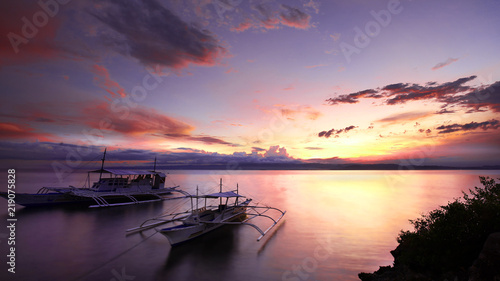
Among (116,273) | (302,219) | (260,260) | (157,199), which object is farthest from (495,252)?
(157,199)

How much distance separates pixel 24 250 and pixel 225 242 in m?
15.6

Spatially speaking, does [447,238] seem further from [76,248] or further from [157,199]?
[157,199]

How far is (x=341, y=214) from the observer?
34625 mm

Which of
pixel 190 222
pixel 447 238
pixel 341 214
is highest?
pixel 447 238

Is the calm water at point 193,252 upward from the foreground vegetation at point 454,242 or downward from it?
downward

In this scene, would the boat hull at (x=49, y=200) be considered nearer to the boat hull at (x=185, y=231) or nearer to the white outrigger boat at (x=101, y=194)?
the white outrigger boat at (x=101, y=194)

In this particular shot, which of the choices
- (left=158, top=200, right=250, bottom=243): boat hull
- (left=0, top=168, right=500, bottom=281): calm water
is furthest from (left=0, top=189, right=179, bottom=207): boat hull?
(left=158, top=200, right=250, bottom=243): boat hull

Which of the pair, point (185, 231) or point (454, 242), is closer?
point (454, 242)

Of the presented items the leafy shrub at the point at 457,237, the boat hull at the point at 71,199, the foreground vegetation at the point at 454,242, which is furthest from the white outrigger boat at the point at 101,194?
the leafy shrub at the point at 457,237
